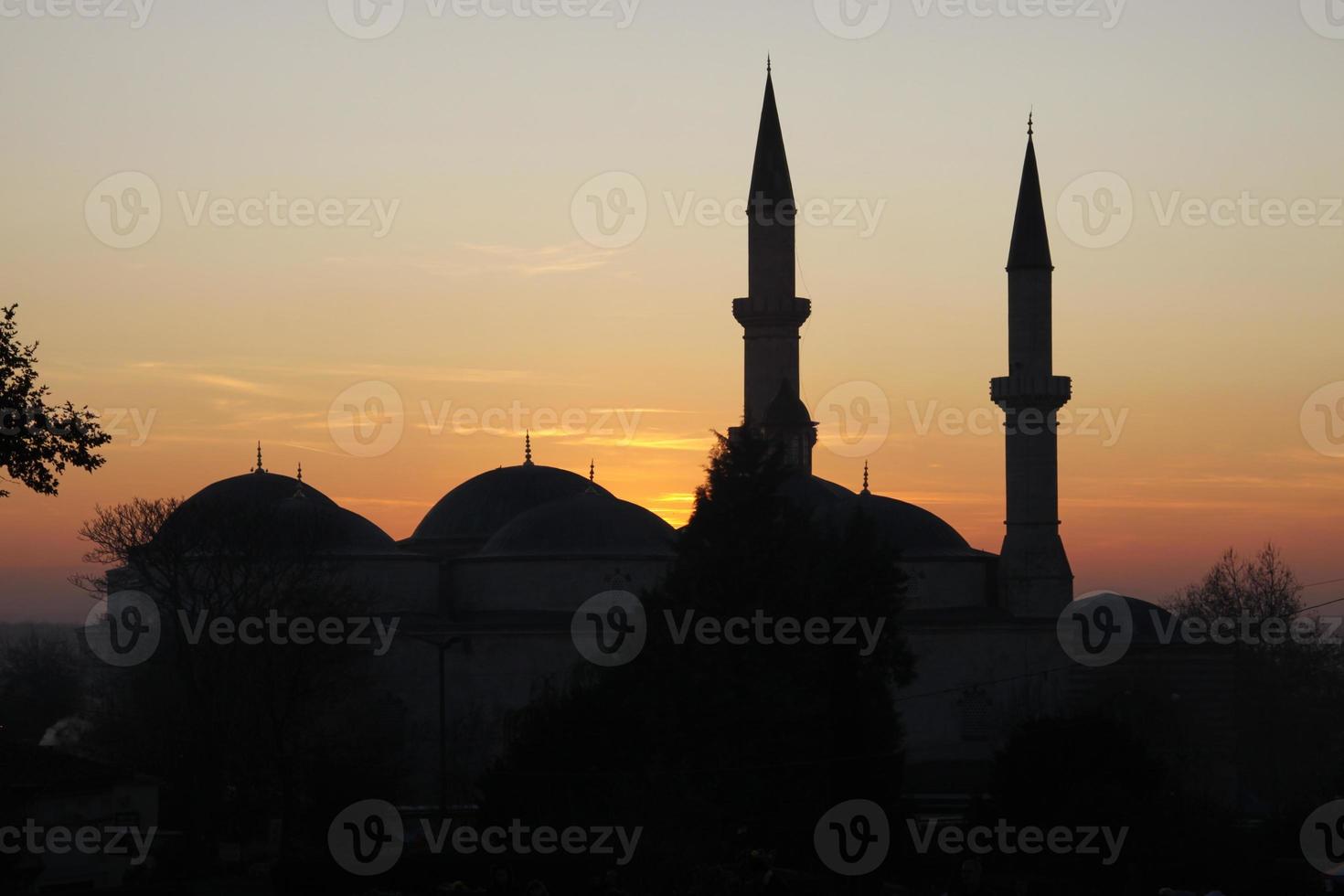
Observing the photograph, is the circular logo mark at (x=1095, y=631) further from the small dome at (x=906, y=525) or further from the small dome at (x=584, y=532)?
the small dome at (x=584, y=532)

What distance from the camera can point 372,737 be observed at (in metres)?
36.5

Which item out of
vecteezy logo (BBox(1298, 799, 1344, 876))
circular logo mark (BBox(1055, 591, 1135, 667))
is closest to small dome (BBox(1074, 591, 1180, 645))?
circular logo mark (BBox(1055, 591, 1135, 667))

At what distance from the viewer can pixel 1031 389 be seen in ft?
139

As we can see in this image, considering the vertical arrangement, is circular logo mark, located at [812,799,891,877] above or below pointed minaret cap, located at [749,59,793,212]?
below

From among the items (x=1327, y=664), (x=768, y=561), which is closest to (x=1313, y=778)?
(x=1327, y=664)

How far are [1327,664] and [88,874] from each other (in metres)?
43.7

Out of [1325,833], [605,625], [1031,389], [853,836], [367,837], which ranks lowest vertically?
[367,837]

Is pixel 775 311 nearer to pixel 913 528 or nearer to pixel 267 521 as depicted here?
pixel 913 528

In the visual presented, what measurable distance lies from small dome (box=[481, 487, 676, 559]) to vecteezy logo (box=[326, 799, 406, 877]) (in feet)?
36.3

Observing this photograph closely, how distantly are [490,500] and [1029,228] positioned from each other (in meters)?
14.4

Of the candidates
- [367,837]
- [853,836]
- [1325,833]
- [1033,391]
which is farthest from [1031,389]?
[367,837]

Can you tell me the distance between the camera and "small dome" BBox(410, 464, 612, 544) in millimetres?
47125

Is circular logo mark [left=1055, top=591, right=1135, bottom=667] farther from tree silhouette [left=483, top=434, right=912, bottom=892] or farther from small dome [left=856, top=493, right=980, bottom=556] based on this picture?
tree silhouette [left=483, top=434, right=912, bottom=892]

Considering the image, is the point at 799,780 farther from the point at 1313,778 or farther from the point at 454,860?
the point at 1313,778
